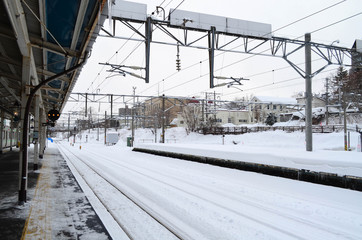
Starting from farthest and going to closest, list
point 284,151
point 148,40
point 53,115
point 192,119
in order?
1. point 192,119
2. point 53,115
3. point 148,40
4. point 284,151

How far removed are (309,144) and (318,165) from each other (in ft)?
12.7

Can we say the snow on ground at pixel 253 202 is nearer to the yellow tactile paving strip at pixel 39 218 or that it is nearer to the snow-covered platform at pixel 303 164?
the snow-covered platform at pixel 303 164

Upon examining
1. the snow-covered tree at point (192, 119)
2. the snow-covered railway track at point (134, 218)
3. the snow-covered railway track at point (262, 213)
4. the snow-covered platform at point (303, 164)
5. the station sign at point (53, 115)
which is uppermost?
the snow-covered tree at point (192, 119)

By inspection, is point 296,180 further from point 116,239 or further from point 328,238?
point 116,239

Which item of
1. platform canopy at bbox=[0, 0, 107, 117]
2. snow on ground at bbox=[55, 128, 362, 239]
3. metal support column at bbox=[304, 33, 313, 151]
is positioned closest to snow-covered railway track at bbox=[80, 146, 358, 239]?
snow on ground at bbox=[55, 128, 362, 239]

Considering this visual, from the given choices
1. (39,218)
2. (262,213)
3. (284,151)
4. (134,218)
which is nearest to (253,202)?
(262,213)

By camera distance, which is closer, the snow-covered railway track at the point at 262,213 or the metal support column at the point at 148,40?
the snow-covered railway track at the point at 262,213

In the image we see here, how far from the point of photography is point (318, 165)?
8906 millimetres

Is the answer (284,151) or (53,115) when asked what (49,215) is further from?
(53,115)

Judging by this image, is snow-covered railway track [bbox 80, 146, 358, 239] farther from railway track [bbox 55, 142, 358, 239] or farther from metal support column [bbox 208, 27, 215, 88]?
metal support column [bbox 208, 27, 215, 88]

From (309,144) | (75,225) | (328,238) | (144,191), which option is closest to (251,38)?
(309,144)

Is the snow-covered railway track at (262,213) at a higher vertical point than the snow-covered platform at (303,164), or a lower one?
lower

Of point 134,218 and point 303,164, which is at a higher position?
point 303,164

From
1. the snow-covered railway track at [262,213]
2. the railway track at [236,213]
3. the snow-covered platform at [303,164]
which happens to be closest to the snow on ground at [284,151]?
the snow-covered platform at [303,164]
